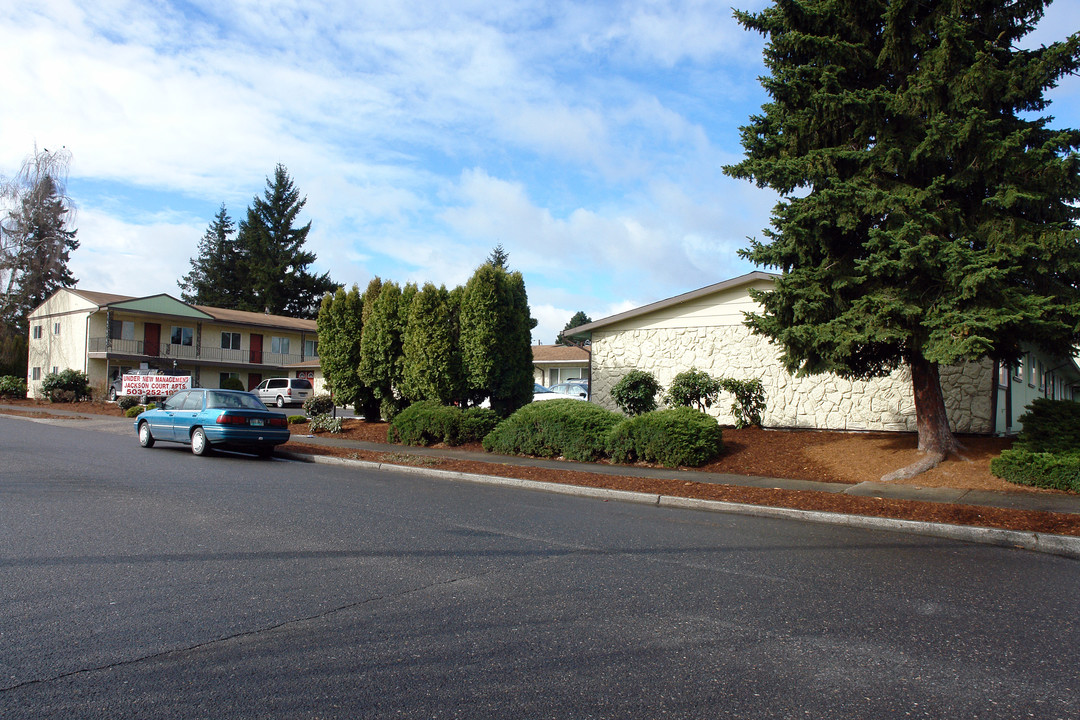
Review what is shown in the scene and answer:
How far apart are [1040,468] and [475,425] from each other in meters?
11.5

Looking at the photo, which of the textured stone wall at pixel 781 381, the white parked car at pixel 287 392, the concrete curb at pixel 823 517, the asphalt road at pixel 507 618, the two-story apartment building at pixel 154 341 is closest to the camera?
the asphalt road at pixel 507 618

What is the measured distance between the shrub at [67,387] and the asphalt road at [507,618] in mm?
34782

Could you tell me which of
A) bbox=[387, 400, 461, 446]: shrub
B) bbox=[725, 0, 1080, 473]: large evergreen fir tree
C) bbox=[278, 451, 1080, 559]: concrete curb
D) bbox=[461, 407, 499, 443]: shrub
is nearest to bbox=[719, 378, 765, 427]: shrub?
bbox=[725, 0, 1080, 473]: large evergreen fir tree

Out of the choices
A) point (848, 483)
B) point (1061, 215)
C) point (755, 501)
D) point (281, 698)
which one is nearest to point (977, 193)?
point (1061, 215)

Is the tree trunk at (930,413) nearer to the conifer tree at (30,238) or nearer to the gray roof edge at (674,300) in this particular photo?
the gray roof edge at (674,300)

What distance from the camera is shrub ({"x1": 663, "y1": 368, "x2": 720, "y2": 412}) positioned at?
693 inches

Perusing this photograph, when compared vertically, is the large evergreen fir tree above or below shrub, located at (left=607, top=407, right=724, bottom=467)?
above

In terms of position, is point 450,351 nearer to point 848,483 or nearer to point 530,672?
point 848,483

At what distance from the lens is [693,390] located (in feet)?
57.8

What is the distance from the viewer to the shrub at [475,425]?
17.9m

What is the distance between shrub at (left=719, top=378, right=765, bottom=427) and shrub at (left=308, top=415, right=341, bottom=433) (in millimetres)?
11183

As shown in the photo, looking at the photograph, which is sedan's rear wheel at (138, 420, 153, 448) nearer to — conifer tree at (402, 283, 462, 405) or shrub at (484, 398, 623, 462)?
conifer tree at (402, 283, 462, 405)

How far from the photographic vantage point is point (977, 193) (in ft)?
39.8

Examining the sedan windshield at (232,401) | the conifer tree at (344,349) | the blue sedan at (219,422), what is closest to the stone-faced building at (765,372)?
the conifer tree at (344,349)
